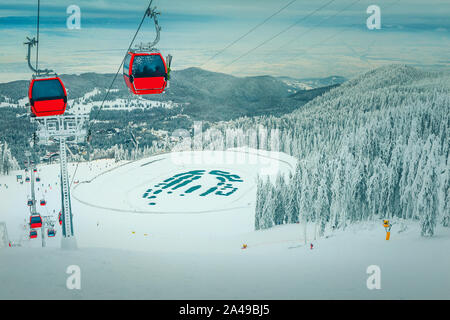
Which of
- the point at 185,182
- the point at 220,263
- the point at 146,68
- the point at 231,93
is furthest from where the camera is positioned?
the point at 231,93

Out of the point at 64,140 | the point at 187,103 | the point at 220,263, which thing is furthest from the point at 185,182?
the point at 187,103

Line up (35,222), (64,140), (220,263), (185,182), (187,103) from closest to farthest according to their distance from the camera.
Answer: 1. (220,263)
2. (64,140)
3. (35,222)
4. (185,182)
5. (187,103)

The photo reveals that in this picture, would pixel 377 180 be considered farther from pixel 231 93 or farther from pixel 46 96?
pixel 231 93

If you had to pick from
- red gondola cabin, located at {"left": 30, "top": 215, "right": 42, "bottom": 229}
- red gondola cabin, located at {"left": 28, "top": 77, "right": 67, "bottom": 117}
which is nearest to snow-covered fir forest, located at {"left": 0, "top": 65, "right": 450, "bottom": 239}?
red gondola cabin, located at {"left": 28, "top": 77, "right": 67, "bottom": 117}

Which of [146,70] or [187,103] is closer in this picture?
[146,70]

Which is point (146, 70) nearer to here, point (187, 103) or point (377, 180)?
point (377, 180)

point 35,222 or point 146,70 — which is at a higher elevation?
point 146,70

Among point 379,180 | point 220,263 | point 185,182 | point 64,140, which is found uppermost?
point 64,140

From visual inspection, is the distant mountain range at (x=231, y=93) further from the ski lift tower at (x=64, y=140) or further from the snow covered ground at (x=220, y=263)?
the ski lift tower at (x=64, y=140)
